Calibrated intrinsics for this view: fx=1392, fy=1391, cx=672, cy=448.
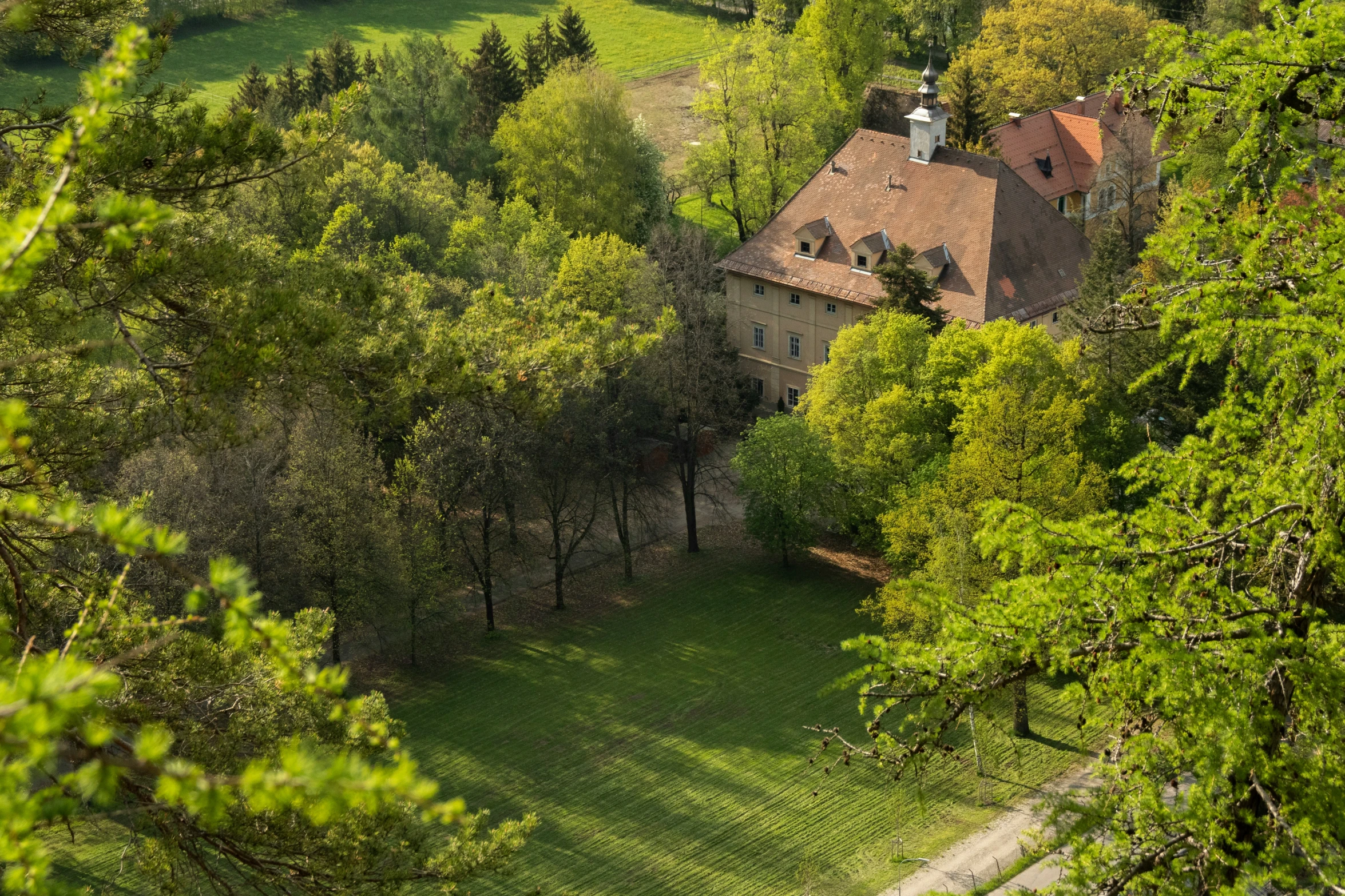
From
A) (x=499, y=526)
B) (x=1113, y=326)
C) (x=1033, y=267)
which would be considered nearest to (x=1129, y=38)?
(x=1033, y=267)

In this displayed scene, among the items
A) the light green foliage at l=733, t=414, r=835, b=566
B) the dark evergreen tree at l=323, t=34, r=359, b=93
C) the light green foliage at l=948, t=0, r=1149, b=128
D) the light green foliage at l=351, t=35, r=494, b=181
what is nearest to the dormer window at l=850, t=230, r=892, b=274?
the light green foliage at l=733, t=414, r=835, b=566

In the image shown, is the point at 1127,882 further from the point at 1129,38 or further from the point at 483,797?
the point at 1129,38

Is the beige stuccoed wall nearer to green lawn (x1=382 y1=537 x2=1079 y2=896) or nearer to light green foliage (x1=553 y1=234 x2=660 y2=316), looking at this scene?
light green foliage (x1=553 y1=234 x2=660 y2=316)

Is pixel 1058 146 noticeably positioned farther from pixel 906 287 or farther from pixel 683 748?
pixel 683 748

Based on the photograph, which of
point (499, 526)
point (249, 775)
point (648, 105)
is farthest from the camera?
point (648, 105)

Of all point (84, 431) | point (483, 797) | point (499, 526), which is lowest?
point (483, 797)

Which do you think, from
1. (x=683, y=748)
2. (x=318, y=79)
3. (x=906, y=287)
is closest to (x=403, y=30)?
(x=318, y=79)

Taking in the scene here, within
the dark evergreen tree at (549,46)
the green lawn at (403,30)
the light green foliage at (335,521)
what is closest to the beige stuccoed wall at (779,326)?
the light green foliage at (335,521)

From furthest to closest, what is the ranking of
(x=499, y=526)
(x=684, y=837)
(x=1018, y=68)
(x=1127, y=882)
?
(x=1018, y=68) < (x=499, y=526) < (x=684, y=837) < (x=1127, y=882)

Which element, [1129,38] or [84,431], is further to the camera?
[1129,38]
